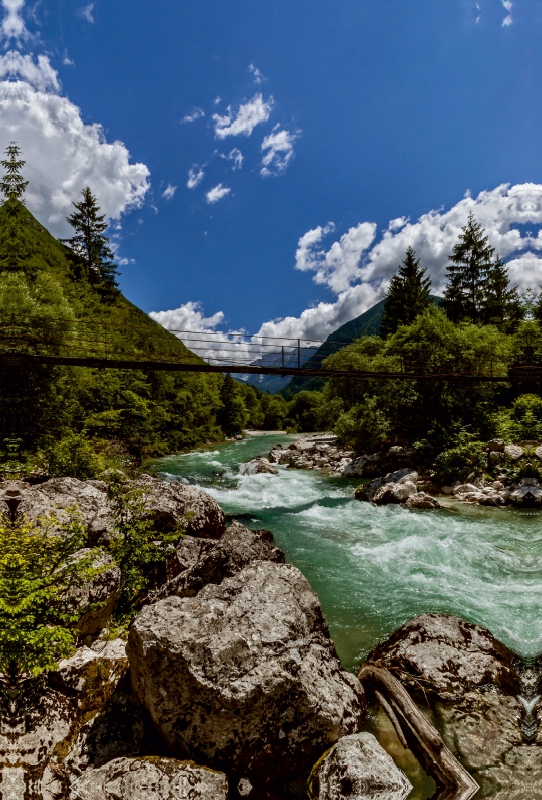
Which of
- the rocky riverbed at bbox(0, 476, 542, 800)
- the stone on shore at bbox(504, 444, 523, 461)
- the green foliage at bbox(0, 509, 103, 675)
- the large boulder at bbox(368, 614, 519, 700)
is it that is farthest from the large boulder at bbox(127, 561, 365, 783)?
the stone on shore at bbox(504, 444, 523, 461)

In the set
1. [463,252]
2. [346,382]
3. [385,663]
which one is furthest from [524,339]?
[385,663]

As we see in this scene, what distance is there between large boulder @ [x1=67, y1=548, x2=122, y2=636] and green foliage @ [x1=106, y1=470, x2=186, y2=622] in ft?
0.69

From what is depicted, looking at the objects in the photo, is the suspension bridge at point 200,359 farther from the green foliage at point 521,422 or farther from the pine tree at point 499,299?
the pine tree at point 499,299

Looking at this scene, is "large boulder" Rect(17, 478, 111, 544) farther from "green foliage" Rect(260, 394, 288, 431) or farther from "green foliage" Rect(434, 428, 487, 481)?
"green foliage" Rect(260, 394, 288, 431)

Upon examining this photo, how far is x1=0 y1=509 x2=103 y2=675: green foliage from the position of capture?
3.55m

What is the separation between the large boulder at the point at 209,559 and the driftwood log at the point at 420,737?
206 cm

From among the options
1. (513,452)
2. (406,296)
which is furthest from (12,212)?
(406,296)

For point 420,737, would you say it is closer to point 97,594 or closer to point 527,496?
point 97,594

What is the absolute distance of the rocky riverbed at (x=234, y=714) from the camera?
3.26 m

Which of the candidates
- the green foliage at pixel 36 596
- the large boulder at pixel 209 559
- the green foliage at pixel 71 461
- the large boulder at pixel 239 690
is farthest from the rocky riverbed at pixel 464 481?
the green foliage at pixel 36 596

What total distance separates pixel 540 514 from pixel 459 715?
1007cm

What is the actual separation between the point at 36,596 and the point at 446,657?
471 centimetres

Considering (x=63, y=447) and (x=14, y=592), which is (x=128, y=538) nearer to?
(x=14, y=592)

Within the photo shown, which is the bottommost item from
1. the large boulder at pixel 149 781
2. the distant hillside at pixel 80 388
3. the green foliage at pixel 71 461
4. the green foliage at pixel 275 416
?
the green foliage at pixel 275 416
